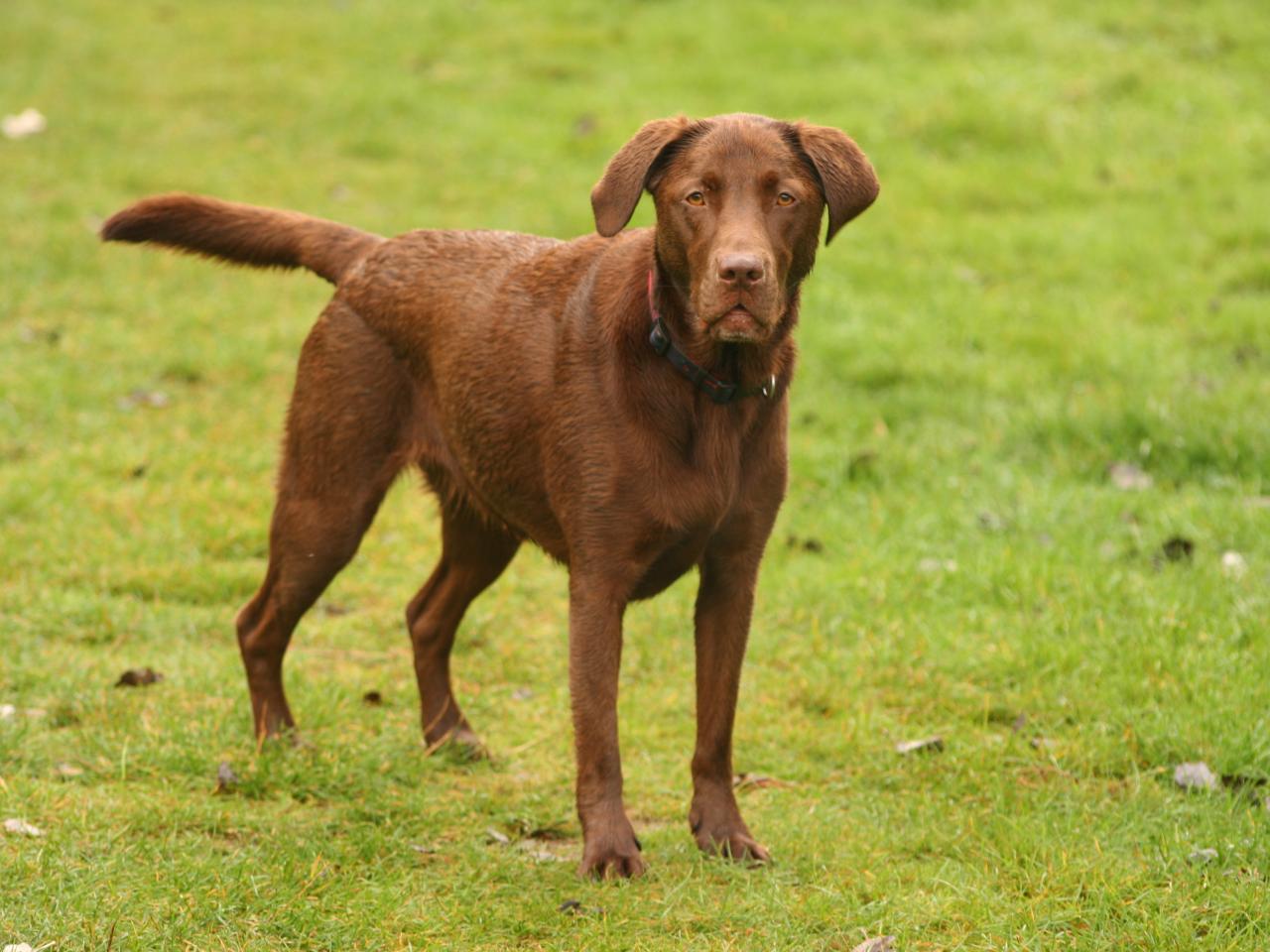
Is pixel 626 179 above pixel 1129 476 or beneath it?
above

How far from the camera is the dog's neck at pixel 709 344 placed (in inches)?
160

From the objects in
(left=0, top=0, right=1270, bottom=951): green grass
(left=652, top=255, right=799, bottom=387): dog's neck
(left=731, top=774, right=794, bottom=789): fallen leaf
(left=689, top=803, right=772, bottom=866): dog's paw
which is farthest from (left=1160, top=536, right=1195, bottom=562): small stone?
(left=652, top=255, right=799, bottom=387): dog's neck

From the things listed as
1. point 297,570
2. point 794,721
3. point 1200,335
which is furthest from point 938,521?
point 297,570

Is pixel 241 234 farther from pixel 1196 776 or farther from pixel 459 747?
pixel 1196 776

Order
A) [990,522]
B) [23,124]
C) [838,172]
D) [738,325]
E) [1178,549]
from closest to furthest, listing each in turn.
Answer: [738,325] < [838,172] < [1178,549] < [990,522] < [23,124]

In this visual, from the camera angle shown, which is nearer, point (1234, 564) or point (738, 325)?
point (738, 325)

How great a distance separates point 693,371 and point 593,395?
0.90ft

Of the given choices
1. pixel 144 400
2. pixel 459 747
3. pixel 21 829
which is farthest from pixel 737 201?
pixel 144 400

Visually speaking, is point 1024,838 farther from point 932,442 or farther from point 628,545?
point 932,442

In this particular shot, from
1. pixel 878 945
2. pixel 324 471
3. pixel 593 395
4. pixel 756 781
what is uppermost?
pixel 593 395

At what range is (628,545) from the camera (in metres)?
4.11

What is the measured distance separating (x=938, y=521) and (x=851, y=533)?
1.13ft

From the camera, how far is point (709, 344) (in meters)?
4.06

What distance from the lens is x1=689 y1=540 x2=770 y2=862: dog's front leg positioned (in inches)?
170
